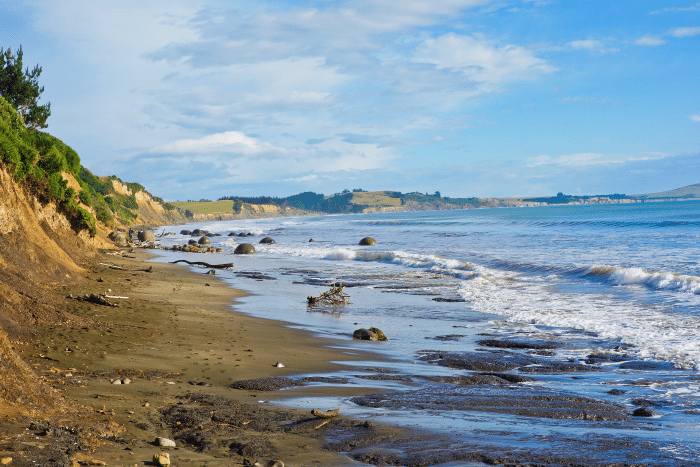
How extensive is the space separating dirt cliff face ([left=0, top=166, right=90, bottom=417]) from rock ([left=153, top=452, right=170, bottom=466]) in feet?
5.03

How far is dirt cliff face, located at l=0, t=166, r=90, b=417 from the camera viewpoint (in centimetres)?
529

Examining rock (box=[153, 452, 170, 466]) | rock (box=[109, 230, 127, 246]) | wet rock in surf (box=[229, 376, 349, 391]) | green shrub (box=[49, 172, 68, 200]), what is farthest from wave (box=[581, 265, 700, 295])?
rock (box=[109, 230, 127, 246])

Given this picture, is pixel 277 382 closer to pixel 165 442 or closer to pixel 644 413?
pixel 165 442

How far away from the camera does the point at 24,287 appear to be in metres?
11.2

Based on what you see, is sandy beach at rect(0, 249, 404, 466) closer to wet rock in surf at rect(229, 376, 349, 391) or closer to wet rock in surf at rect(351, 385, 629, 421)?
wet rock in surf at rect(229, 376, 349, 391)

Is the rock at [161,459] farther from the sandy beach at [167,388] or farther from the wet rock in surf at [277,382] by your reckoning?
the wet rock in surf at [277,382]

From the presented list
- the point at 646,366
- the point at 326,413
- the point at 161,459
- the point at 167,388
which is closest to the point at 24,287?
the point at 167,388

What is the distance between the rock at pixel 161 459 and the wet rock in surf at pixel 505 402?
10.3 feet

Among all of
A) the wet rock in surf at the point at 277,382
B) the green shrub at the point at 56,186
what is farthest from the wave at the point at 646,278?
the green shrub at the point at 56,186

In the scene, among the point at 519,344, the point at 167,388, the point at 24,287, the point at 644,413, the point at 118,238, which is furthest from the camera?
the point at 118,238

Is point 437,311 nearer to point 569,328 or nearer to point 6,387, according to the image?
point 569,328

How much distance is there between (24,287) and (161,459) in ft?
28.8

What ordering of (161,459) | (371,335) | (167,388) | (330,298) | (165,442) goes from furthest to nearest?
1. (330,298)
2. (371,335)
3. (167,388)
4. (165,442)
5. (161,459)

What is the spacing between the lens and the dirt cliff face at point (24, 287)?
529 cm
